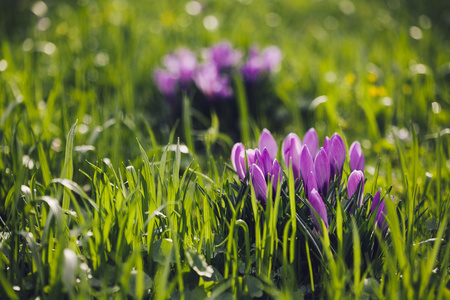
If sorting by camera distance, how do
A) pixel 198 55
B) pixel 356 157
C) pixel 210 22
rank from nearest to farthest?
pixel 356 157 → pixel 198 55 → pixel 210 22

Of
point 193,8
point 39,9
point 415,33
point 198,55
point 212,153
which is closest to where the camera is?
point 212,153

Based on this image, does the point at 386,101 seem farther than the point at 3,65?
No

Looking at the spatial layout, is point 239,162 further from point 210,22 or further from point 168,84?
point 210,22

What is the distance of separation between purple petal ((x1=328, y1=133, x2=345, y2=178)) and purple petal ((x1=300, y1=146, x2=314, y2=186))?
10 centimetres

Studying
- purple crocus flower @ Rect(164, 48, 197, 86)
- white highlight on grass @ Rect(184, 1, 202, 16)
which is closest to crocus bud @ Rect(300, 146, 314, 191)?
purple crocus flower @ Rect(164, 48, 197, 86)

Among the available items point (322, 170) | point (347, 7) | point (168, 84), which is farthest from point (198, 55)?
point (347, 7)

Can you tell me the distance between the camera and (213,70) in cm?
244

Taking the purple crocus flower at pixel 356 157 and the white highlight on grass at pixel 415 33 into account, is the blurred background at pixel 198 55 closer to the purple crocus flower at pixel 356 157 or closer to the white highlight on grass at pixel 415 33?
the white highlight on grass at pixel 415 33

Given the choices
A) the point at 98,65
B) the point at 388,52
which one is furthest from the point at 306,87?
the point at 98,65

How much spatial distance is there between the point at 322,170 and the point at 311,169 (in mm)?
33

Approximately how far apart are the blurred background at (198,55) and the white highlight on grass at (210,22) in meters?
0.01

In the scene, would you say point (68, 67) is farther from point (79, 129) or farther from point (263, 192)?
point (263, 192)

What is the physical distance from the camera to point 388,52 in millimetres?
3359

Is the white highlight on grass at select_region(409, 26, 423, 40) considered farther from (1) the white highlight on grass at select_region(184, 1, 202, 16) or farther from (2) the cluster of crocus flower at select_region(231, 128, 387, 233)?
(2) the cluster of crocus flower at select_region(231, 128, 387, 233)
